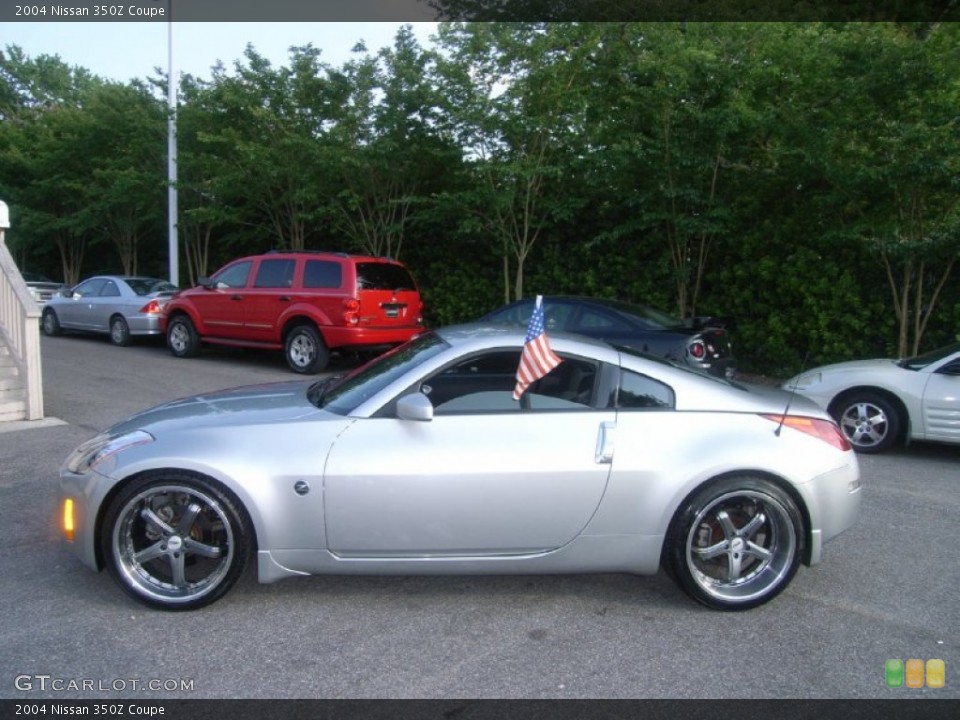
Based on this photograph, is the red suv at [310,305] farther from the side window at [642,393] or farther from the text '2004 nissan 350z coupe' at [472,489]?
the side window at [642,393]

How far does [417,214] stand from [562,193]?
9.26 ft

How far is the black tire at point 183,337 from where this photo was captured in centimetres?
1387

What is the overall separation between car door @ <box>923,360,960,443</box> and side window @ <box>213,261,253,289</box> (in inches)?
390

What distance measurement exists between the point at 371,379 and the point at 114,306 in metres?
13.1

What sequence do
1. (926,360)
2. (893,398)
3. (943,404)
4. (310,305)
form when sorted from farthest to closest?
(310,305) < (926,360) < (893,398) < (943,404)

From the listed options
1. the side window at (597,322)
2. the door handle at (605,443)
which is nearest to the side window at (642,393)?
the door handle at (605,443)

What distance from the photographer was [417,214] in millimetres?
15086

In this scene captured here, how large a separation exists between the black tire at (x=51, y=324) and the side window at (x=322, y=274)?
318 inches

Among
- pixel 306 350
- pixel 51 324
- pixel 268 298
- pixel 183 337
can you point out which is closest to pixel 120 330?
pixel 183 337

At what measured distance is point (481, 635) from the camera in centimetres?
379

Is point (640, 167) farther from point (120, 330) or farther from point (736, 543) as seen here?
point (120, 330)

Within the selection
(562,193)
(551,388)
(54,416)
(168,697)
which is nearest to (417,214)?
(562,193)

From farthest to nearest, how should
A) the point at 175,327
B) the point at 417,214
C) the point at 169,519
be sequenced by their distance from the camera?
the point at 417,214 → the point at 175,327 → the point at 169,519
